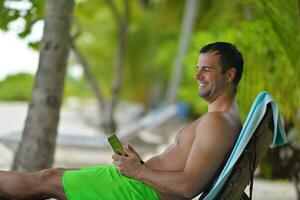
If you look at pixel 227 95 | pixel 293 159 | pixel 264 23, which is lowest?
pixel 293 159

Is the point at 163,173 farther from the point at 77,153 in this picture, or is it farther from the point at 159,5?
the point at 159,5

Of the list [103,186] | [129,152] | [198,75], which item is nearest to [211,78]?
[198,75]

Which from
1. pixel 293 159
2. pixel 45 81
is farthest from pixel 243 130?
pixel 293 159

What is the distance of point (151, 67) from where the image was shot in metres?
22.4

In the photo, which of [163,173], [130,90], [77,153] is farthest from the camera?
[130,90]

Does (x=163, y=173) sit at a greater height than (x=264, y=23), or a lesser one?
lesser

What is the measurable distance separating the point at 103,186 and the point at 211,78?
28.5 inches

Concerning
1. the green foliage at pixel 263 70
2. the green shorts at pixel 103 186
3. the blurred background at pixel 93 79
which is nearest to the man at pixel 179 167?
the green shorts at pixel 103 186

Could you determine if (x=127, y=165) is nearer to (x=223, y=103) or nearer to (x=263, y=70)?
(x=223, y=103)

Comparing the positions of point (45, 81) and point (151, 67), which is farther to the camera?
point (151, 67)

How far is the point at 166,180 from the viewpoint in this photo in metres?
2.96

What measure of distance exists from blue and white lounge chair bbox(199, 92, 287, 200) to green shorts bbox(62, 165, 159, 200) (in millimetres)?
303

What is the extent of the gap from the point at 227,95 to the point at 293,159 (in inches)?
175

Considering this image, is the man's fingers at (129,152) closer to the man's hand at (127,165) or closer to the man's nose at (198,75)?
the man's hand at (127,165)
